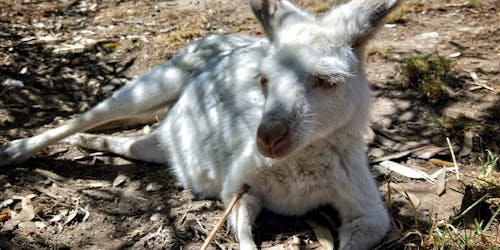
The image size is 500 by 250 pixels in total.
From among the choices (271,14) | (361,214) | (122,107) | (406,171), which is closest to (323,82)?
(271,14)

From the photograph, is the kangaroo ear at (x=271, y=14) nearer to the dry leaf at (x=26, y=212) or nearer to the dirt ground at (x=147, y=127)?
the dirt ground at (x=147, y=127)

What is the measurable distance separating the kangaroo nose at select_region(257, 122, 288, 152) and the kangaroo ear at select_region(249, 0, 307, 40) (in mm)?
660

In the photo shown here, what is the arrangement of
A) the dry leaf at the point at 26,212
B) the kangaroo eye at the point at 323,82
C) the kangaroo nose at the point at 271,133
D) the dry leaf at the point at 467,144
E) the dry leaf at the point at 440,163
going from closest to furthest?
the kangaroo nose at the point at 271,133
the kangaroo eye at the point at 323,82
the dry leaf at the point at 26,212
the dry leaf at the point at 440,163
the dry leaf at the point at 467,144

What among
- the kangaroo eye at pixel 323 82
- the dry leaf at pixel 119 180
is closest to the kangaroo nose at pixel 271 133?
the kangaroo eye at pixel 323 82

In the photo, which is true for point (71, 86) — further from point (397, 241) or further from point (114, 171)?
point (397, 241)

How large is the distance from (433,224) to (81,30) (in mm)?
4587

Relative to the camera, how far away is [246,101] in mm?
3338

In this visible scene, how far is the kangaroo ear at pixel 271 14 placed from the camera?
9.63 feet

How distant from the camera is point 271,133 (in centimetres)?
245

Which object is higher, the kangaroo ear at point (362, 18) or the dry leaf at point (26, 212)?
the kangaroo ear at point (362, 18)

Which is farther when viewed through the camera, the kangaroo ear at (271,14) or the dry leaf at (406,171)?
the dry leaf at (406,171)

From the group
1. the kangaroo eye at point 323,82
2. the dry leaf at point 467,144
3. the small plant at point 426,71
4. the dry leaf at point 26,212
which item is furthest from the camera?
the small plant at point 426,71

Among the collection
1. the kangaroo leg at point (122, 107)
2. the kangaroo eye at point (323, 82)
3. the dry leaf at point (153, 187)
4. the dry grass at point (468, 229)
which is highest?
the kangaroo eye at point (323, 82)

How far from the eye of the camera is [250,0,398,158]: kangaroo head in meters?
2.52
